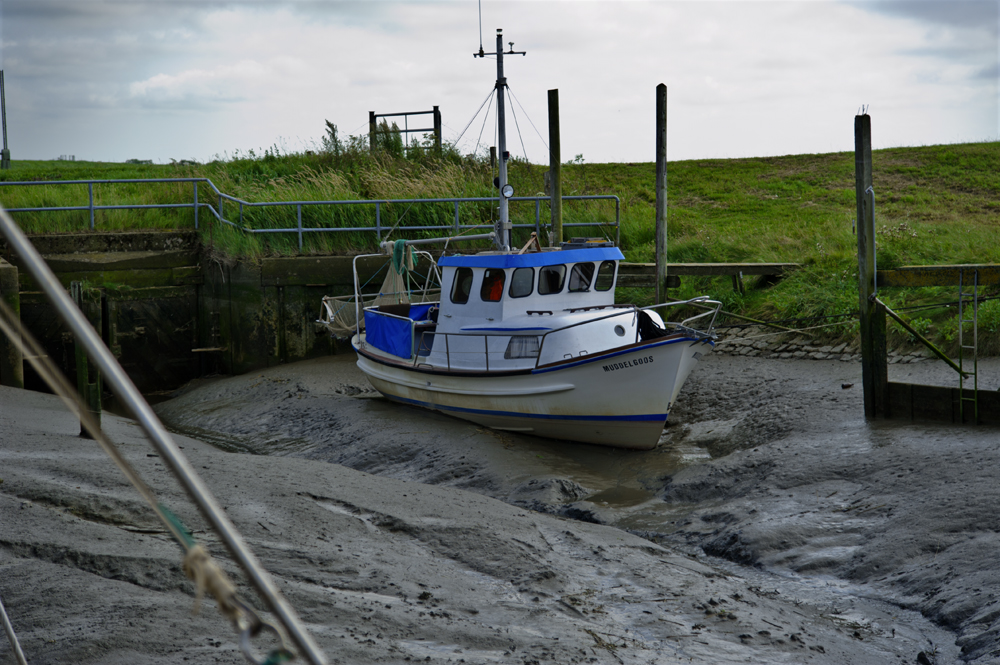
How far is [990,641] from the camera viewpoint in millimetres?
4836

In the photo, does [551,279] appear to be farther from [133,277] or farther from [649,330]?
[133,277]

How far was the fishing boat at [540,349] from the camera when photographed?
32.9 ft

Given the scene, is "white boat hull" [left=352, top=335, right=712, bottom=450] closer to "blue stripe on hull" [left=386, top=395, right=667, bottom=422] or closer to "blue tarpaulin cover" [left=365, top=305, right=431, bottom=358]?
"blue stripe on hull" [left=386, top=395, right=667, bottom=422]

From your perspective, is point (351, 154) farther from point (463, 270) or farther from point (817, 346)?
point (817, 346)

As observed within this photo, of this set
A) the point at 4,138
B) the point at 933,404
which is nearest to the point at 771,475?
the point at 933,404

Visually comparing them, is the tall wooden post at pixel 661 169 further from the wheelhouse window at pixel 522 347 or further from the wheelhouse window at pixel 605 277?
the wheelhouse window at pixel 522 347

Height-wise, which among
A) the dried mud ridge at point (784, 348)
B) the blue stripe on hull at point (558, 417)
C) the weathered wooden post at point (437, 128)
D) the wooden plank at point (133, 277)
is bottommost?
the blue stripe on hull at point (558, 417)

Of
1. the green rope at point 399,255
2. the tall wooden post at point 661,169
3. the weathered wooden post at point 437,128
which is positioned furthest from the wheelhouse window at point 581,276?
the weathered wooden post at point 437,128

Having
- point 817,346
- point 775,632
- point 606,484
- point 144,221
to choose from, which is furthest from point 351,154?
point 775,632

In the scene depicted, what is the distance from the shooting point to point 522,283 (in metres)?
11.3

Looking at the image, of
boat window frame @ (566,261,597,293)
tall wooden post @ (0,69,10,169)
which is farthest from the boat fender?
tall wooden post @ (0,69,10,169)

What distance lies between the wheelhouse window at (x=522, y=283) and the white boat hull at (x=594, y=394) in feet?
4.11

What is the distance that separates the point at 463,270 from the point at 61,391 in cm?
991

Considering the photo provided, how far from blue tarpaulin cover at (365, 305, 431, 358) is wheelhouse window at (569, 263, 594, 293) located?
2550mm
